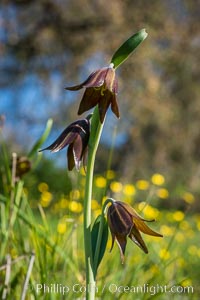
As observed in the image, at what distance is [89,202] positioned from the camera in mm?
560

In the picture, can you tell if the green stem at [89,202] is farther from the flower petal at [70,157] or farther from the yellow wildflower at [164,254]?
the yellow wildflower at [164,254]

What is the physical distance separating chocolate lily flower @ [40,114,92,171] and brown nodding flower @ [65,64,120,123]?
0.02 m

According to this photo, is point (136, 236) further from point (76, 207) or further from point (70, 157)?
point (76, 207)

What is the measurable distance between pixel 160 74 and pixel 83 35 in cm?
148

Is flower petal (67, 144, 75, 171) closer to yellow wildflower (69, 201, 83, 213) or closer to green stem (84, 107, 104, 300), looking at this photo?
green stem (84, 107, 104, 300)

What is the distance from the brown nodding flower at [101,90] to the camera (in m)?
0.54

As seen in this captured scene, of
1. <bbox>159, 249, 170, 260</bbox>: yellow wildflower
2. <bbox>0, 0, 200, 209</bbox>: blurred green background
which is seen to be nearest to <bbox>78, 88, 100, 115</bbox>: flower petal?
<bbox>159, 249, 170, 260</bbox>: yellow wildflower

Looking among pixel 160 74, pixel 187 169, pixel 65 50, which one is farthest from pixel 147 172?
pixel 65 50

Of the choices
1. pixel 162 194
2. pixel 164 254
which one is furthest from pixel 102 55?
pixel 164 254

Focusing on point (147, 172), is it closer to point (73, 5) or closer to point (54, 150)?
point (73, 5)

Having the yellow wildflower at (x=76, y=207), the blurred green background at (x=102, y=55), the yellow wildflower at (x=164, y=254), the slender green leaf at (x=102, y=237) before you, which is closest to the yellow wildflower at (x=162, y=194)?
the yellow wildflower at (x=164, y=254)

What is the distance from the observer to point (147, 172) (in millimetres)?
9664

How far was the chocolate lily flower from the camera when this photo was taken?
577mm

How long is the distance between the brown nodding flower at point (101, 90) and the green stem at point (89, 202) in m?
0.01
